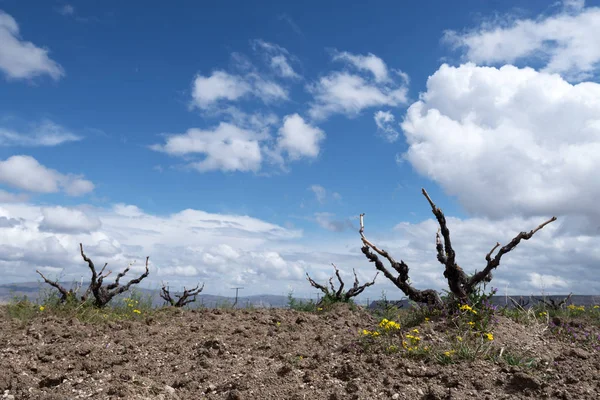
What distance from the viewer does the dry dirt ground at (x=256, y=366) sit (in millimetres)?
5254

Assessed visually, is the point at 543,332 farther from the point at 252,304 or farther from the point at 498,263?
the point at 252,304

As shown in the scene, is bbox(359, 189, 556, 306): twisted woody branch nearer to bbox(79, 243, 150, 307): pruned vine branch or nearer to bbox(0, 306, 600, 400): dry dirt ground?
bbox(0, 306, 600, 400): dry dirt ground

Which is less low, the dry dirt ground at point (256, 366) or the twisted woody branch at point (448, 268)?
the twisted woody branch at point (448, 268)

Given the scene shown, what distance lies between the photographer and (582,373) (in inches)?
224

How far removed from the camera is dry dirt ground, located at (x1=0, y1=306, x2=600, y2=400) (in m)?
5.25

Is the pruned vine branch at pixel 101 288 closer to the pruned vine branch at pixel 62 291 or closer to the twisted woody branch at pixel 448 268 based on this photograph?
the pruned vine branch at pixel 62 291

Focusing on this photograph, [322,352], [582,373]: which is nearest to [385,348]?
[322,352]

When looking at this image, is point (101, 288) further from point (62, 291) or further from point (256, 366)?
point (256, 366)

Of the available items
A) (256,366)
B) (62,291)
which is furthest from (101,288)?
(256,366)

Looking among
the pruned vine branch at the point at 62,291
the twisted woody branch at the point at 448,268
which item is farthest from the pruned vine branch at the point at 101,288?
the twisted woody branch at the point at 448,268

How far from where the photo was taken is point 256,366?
6.13m

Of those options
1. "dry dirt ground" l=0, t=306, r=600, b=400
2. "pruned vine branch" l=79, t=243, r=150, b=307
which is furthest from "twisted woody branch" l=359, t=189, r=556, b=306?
"pruned vine branch" l=79, t=243, r=150, b=307

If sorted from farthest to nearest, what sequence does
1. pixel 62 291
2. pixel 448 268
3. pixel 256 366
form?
pixel 62 291 < pixel 448 268 < pixel 256 366

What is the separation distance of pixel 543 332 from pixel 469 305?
1218 millimetres
